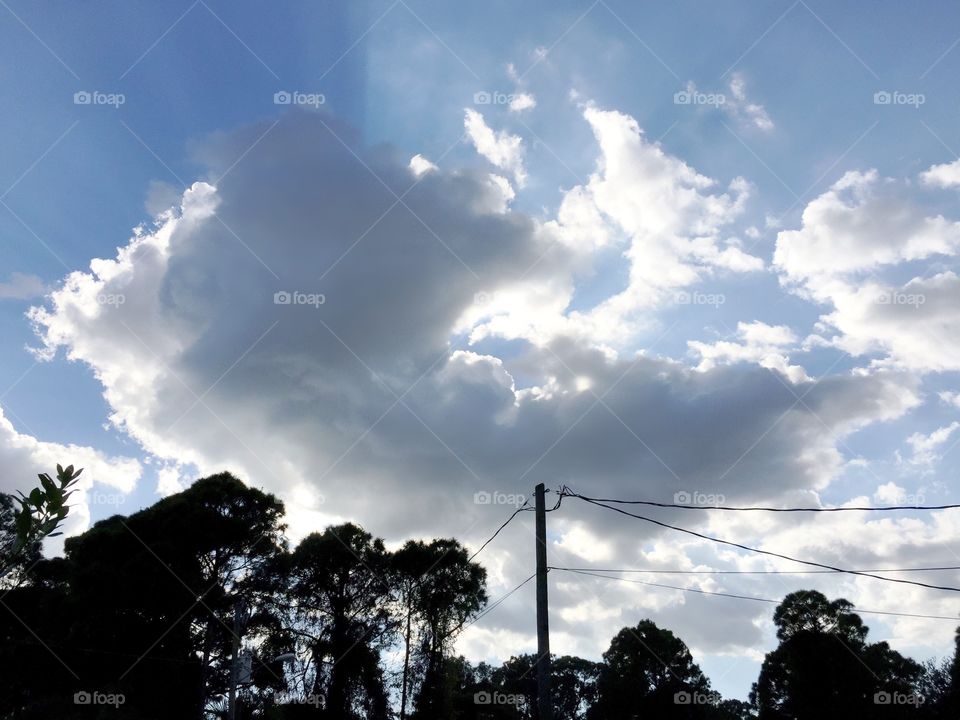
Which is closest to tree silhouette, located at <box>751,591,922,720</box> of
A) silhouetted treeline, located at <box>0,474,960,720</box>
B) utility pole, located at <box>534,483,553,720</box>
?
silhouetted treeline, located at <box>0,474,960,720</box>

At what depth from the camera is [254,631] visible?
36031 mm

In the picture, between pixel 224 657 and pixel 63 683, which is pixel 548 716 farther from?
pixel 63 683

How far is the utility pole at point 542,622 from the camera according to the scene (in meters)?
13.8

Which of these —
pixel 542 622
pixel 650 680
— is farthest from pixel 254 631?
pixel 650 680

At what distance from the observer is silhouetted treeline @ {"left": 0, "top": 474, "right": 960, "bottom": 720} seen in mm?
32625

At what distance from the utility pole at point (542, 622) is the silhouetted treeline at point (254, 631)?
43.0 feet

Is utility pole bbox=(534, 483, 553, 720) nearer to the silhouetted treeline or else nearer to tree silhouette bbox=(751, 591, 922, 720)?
the silhouetted treeline

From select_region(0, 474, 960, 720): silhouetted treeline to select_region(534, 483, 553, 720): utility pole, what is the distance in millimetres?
13099

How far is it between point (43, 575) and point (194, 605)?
37.3 ft

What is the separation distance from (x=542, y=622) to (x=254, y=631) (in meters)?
26.7

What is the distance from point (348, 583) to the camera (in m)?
40.5

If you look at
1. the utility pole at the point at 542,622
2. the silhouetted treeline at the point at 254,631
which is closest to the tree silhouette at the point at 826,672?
the silhouetted treeline at the point at 254,631

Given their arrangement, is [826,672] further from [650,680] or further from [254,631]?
[254,631]

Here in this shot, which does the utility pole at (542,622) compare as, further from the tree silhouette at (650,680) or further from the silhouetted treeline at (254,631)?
the tree silhouette at (650,680)
